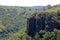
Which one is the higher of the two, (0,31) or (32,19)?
(32,19)

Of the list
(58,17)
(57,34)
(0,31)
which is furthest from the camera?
(0,31)

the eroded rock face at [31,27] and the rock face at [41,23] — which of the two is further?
the eroded rock face at [31,27]

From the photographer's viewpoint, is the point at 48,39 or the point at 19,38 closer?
the point at 48,39

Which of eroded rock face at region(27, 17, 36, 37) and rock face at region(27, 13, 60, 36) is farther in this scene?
eroded rock face at region(27, 17, 36, 37)

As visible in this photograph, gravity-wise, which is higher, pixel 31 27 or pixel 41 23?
pixel 41 23

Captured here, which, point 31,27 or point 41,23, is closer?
point 41,23

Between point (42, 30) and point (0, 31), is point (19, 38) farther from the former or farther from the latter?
point (0, 31)

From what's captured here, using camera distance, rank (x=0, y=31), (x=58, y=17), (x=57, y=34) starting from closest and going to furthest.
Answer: (x=57, y=34)
(x=58, y=17)
(x=0, y=31)

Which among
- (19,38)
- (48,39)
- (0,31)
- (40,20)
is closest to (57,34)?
(48,39)
